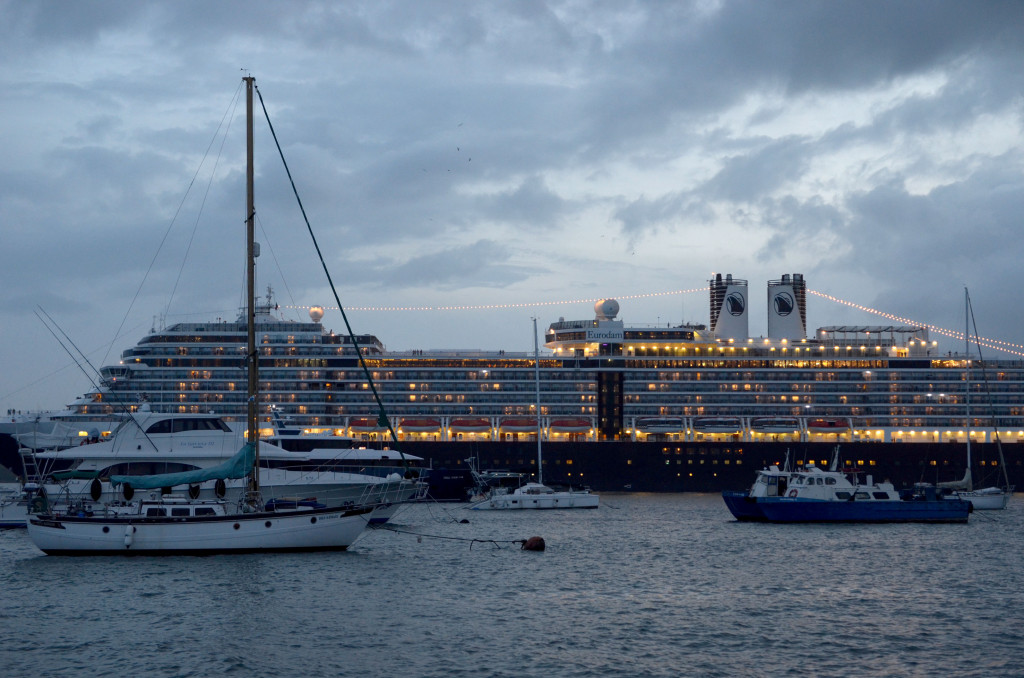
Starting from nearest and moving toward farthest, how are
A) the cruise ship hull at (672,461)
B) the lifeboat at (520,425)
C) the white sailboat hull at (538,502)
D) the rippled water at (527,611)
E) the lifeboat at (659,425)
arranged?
the rippled water at (527,611)
the white sailboat hull at (538,502)
the cruise ship hull at (672,461)
the lifeboat at (520,425)
the lifeboat at (659,425)

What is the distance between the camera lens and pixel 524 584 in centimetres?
3838

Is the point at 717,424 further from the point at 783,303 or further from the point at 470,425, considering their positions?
the point at 470,425

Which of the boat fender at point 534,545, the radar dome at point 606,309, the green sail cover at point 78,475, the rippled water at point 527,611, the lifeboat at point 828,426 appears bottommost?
the rippled water at point 527,611

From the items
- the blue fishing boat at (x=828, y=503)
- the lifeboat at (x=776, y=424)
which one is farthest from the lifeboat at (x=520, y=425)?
the blue fishing boat at (x=828, y=503)

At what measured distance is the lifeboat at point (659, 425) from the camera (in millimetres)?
103562

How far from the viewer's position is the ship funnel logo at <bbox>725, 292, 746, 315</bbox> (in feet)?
373

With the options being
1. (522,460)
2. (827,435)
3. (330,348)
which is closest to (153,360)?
(330,348)

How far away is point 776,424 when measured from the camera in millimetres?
104562

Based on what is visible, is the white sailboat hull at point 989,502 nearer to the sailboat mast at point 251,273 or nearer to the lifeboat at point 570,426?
the lifeboat at point 570,426

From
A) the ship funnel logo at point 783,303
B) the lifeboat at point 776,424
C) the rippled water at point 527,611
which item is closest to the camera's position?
the rippled water at point 527,611

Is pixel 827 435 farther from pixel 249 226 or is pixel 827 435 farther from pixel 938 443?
pixel 249 226

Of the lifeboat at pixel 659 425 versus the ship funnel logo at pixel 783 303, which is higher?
the ship funnel logo at pixel 783 303

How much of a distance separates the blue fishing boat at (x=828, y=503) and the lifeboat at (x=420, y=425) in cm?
4072

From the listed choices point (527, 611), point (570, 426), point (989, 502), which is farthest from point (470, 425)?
point (527, 611)
